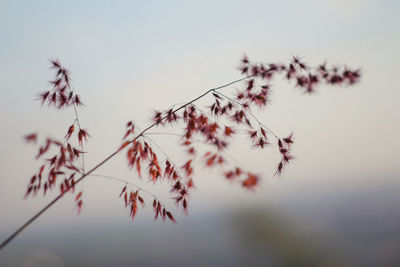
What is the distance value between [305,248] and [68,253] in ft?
120

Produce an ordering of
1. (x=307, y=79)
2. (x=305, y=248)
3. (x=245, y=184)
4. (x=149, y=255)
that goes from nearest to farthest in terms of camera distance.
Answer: (x=245, y=184), (x=307, y=79), (x=305, y=248), (x=149, y=255)

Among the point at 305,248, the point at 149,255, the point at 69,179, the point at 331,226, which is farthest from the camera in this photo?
the point at 331,226

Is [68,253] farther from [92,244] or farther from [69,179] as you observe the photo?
[69,179]

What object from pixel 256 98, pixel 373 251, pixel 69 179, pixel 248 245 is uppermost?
pixel 373 251

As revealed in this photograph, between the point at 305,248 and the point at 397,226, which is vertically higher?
the point at 397,226

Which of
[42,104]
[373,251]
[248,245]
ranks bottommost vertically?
[42,104]

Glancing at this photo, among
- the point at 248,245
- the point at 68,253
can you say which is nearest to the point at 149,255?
the point at 68,253

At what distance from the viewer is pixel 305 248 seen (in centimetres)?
2822

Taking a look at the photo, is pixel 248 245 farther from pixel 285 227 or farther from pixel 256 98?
pixel 256 98

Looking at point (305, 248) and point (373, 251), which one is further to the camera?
point (373, 251)

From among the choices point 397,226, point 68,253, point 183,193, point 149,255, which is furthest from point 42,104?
point 397,226

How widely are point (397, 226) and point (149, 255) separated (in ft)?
141

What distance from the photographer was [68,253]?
4888cm

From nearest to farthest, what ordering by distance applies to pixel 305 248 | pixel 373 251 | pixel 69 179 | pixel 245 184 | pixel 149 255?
pixel 245 184 < pixel 69 179 < pixel 305 248 < pixel 373 251 < pixel 149 255
